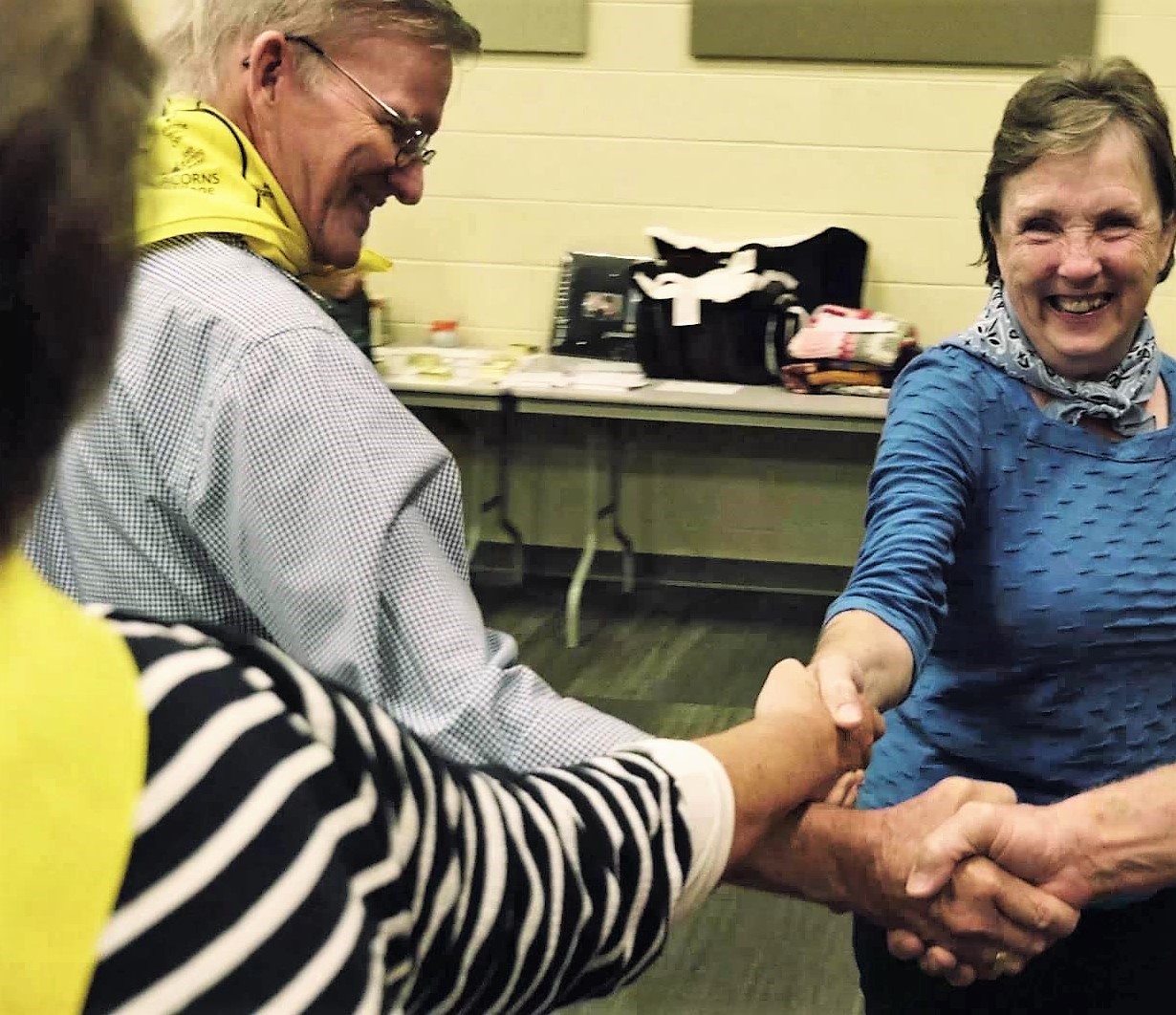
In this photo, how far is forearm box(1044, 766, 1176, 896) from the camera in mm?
1422

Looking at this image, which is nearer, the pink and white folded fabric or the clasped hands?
the clasped hands

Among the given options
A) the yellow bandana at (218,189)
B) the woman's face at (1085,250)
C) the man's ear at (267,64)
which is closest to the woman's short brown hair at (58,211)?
the yellow bandana at (218,189)

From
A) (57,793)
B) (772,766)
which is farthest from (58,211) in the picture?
(772,766)

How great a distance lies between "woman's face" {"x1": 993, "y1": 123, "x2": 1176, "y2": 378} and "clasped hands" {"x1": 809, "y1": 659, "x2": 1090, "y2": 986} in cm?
51

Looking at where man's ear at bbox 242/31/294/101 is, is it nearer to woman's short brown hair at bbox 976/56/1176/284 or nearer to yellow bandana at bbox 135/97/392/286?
yellow bandana at bbox 135/97/392/286

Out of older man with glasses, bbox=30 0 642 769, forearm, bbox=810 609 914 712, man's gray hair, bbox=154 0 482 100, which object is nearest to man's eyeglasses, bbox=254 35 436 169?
man's gray hair, bbox=154 0 482 100

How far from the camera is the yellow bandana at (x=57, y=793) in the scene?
22.4 inches

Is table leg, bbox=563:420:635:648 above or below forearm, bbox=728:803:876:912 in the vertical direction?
below

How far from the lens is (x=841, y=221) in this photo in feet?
16.4

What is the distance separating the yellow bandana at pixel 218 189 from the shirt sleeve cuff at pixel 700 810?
0.64m

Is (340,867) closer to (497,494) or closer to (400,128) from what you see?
(400,128)

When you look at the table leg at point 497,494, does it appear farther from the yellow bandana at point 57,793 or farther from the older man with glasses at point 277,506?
the yellow bandana at point 57,793

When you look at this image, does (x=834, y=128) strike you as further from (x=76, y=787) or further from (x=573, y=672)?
(x=76, y=787)

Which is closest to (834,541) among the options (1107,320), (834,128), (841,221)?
(841,221)
